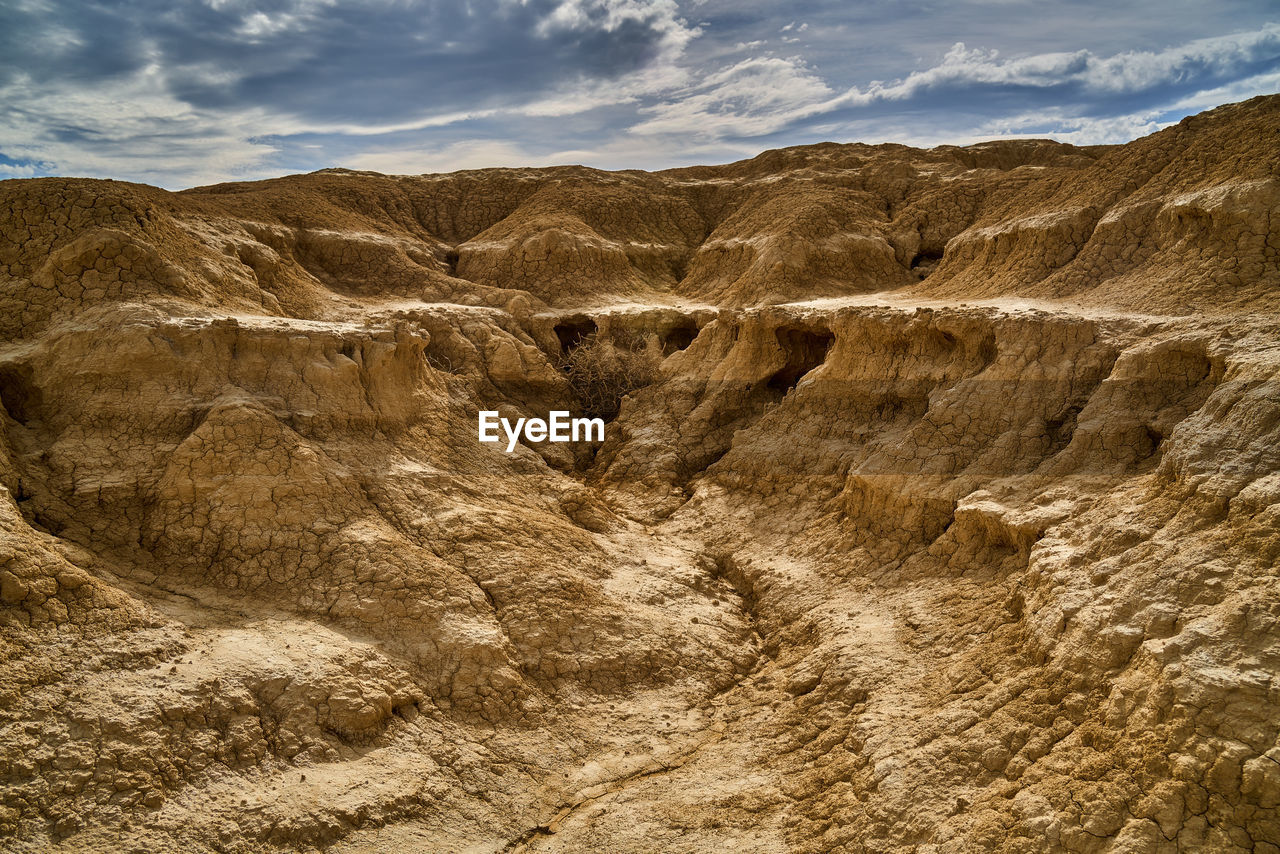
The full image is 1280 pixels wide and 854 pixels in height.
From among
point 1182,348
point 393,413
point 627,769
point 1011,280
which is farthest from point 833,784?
point 1011,280

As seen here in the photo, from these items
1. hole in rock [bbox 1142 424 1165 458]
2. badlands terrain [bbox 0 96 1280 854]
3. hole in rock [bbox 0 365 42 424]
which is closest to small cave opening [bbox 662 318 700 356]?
badlands terrain [bbox 0 96 1280 854]

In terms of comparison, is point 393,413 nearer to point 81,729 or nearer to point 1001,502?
point 81,729

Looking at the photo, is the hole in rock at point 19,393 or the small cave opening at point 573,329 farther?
the small cave opening at point 573,329

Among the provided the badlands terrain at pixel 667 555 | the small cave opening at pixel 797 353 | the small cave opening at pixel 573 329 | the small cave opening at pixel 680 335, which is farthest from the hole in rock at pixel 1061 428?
the small cave opening at pixel 573 329

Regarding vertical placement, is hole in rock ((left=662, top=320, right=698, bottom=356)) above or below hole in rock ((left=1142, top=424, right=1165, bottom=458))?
above

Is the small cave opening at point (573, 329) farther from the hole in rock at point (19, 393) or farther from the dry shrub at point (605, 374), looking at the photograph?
the hole in rock at point (19, 393)

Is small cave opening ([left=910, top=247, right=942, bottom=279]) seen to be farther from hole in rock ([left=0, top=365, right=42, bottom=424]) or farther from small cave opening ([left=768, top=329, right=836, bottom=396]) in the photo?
hole in rock ([left=0, top=365, right=42, bottom=424])
